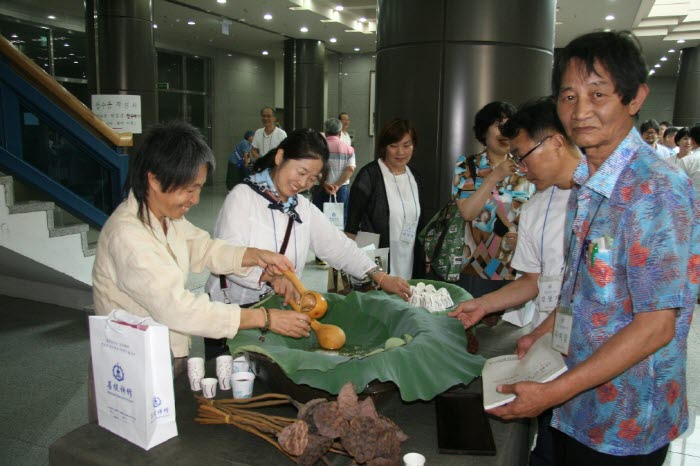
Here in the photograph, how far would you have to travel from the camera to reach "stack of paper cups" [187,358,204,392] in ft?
5.18

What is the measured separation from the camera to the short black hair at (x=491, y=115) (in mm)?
2979

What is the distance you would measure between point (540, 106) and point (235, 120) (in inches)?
599

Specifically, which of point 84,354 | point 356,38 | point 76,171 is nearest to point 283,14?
point 356,38

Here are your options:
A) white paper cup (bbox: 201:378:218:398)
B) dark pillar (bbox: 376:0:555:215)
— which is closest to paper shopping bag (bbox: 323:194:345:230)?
dark pillar (bbox: 376:0:555:215)

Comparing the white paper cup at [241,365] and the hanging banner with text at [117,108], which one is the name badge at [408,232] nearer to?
the white paper cup at [241,365]

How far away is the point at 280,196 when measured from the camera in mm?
2342

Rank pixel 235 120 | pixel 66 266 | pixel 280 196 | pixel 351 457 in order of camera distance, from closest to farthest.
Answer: pixel 351 457 → pixel 280 196 → pixel 66 266 → pixel 235 120

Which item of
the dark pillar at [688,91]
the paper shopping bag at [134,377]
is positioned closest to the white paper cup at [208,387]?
the paper shopping bag at [134,377]

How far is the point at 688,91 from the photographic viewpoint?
14.1 meters

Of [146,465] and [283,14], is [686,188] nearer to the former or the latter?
[146,465]

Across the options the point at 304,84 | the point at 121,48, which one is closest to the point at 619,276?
the point at 121,48

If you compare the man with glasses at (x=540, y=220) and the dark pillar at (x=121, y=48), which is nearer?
the man with glasses at (x=540, y=220)

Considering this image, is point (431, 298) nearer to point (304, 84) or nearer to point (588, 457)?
point (588, 457)

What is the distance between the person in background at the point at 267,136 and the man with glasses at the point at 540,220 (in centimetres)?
613
